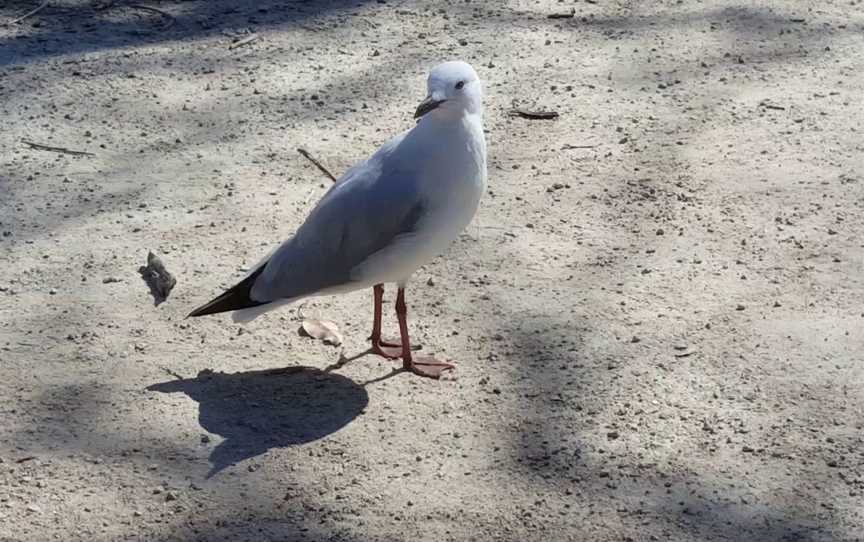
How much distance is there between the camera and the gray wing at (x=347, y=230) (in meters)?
4.05

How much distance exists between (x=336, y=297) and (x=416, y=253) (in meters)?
0.73

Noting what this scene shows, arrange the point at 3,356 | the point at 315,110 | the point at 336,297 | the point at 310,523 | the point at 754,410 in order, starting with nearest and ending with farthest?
the point at 310,523 < the point at 754,410 < the point at 3,356 < the point at 336,297 < the point at 315,110

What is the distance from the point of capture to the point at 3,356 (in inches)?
170

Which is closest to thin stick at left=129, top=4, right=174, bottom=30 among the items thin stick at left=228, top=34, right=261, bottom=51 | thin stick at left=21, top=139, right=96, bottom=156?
thin stick at left=228, top=34, right=261, bottom=51

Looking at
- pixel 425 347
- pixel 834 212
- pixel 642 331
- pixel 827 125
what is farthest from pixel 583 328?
pixel 827 125

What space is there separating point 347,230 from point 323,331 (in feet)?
1.63

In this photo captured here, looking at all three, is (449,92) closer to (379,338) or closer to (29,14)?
(379,338)

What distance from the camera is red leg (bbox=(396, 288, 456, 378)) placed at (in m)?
4.23

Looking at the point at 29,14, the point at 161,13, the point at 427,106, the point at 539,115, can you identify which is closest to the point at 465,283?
the point at 427,106

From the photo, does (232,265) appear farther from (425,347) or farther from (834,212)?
(834,212)

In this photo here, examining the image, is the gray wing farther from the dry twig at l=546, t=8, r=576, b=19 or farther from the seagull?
the dry twig at l=546, t=8, r=576, b=19

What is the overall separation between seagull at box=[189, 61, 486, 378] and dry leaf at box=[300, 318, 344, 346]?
0.29 meters

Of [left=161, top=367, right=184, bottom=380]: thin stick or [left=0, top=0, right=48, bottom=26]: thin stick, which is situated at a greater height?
[left=0, top=0, right=48, bottom=26]: thin stick

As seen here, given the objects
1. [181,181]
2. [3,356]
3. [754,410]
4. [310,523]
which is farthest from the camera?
[181,181]
